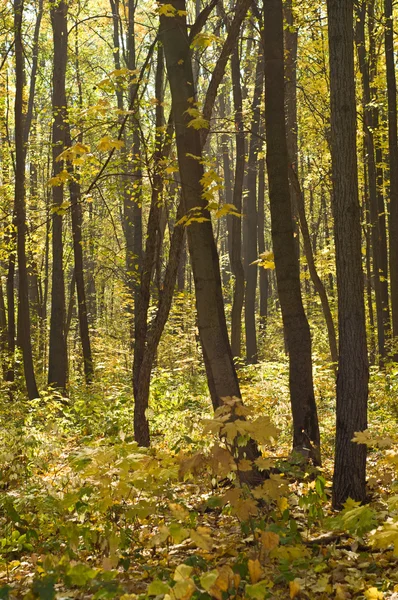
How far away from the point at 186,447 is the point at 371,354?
1176 centimetres

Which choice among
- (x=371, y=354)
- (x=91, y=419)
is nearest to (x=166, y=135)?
(x=91, y=419)

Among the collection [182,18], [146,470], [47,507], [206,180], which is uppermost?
[182,18]

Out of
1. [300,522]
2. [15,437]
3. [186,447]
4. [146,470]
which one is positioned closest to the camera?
[146,470]

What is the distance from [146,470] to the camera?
411 centimetres

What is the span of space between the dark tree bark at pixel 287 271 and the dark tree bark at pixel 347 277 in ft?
3.01

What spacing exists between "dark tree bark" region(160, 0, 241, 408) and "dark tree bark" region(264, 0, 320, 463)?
81cm

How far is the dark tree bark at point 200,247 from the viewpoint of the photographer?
5.32 metres

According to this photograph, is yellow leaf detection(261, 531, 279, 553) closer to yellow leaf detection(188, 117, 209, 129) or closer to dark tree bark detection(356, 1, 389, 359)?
yellow leaf detection(188, 117, 209, 129)

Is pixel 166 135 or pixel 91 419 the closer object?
pixel 166 135

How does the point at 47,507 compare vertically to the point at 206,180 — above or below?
below

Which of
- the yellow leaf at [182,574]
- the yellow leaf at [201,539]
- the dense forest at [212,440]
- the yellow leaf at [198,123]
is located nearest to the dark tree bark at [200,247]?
the dense forest at [212,440]

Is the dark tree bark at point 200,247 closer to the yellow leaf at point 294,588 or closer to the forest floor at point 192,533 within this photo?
the forest floor at point 192,533

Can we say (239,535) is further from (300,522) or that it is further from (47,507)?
(47,507)

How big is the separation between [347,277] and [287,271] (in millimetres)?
1071
